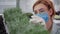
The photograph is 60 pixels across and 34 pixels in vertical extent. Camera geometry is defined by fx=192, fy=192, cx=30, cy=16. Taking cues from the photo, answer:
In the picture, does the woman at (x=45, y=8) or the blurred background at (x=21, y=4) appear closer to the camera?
the woman at (x=45, y=8)

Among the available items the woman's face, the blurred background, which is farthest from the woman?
the blurred background

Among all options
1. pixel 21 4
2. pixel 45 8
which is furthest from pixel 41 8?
pixel 21 4

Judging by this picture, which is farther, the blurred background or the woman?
the blurred background

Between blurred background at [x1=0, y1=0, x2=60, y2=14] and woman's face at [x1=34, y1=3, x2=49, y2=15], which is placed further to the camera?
blurred background at [x1=0, y1=0, x2=60, y2=14]

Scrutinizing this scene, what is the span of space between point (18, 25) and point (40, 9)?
791mm

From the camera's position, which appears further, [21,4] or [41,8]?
[21,4]

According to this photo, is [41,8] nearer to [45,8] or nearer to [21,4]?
[45,8]

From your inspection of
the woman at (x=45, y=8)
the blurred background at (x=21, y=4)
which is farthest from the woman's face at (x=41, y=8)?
the blurred background at (x=21, y=4)

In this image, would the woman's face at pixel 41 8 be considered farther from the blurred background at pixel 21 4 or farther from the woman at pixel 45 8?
the blurred background at pixel 21 4

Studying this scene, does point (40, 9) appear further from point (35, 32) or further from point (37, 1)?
point (35, 32)

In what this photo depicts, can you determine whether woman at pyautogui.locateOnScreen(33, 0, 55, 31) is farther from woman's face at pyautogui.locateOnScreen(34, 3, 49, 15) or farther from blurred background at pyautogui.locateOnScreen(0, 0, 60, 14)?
blurred background at pyautogui.locateOnScreen(0, 0, 60, 14)

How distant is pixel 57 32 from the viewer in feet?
6.33

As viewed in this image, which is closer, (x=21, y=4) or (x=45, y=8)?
(x=45, y=8)

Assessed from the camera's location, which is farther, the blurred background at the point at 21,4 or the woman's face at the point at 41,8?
the blurred background at the point at 21,4
